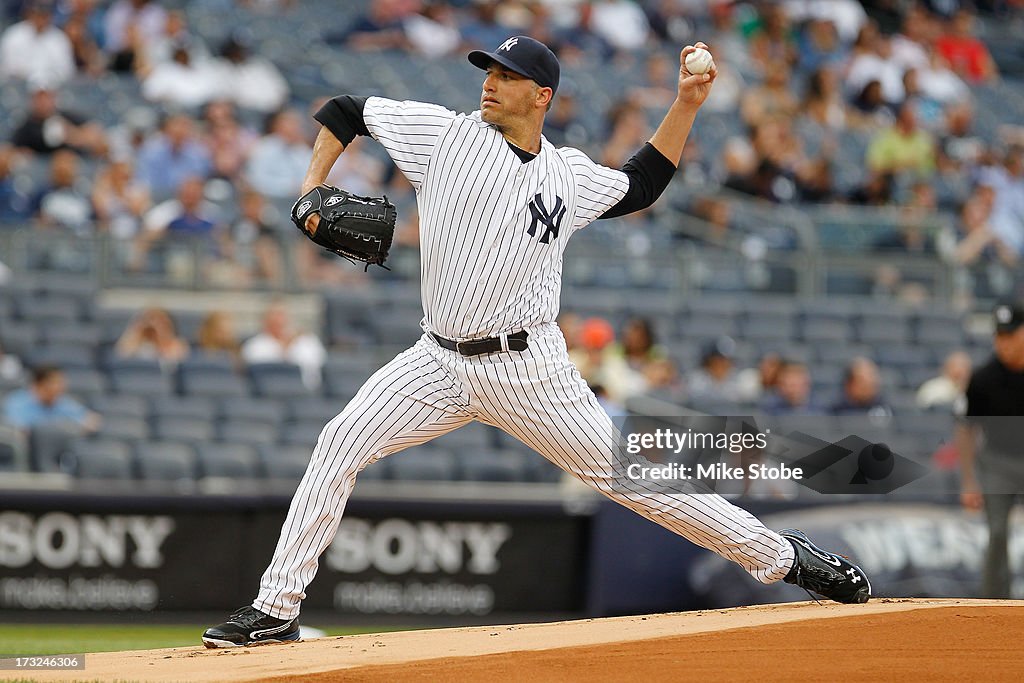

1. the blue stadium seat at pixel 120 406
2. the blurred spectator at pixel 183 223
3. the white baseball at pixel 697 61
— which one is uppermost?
the blurred spectator at pixel 183 223

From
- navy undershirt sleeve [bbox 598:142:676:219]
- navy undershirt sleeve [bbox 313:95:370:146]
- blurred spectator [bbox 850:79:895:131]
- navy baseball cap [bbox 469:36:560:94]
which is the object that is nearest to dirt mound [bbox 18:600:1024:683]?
navy undershirt sleeve [bbox 598:142:676:219]

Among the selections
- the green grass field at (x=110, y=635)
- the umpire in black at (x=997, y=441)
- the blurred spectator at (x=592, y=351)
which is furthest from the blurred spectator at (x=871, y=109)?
the green grass field at (x=110, y=635)

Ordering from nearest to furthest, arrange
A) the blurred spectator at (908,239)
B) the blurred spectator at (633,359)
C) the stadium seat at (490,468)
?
the stadium seat at (490,468)
the blurred spectator at (633,359)
the blurred spectator at (908,239)

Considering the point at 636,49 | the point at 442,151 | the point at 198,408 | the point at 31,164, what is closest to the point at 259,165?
the point at 31,164

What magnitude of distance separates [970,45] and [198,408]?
34.3ft

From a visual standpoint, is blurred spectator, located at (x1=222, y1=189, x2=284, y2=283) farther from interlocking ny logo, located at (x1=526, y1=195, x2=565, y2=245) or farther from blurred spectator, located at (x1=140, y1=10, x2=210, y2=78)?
interlocking ny logo, located at (x1=526, y1=195, x2=565, y2=245)

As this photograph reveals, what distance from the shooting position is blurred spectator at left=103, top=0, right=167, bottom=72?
12.4 meters

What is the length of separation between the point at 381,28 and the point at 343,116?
31.1ft

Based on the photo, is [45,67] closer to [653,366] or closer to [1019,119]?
[653,366]

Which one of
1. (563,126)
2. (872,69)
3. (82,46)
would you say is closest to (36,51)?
(82,46)

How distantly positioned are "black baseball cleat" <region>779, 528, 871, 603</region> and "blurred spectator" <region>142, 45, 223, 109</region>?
8.15 metres

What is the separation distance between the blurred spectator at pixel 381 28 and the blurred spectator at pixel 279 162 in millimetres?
2605

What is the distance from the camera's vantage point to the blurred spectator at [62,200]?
10.5 metres

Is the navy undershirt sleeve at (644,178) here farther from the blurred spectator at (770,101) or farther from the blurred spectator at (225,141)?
the blurred spectator at (770,101)
